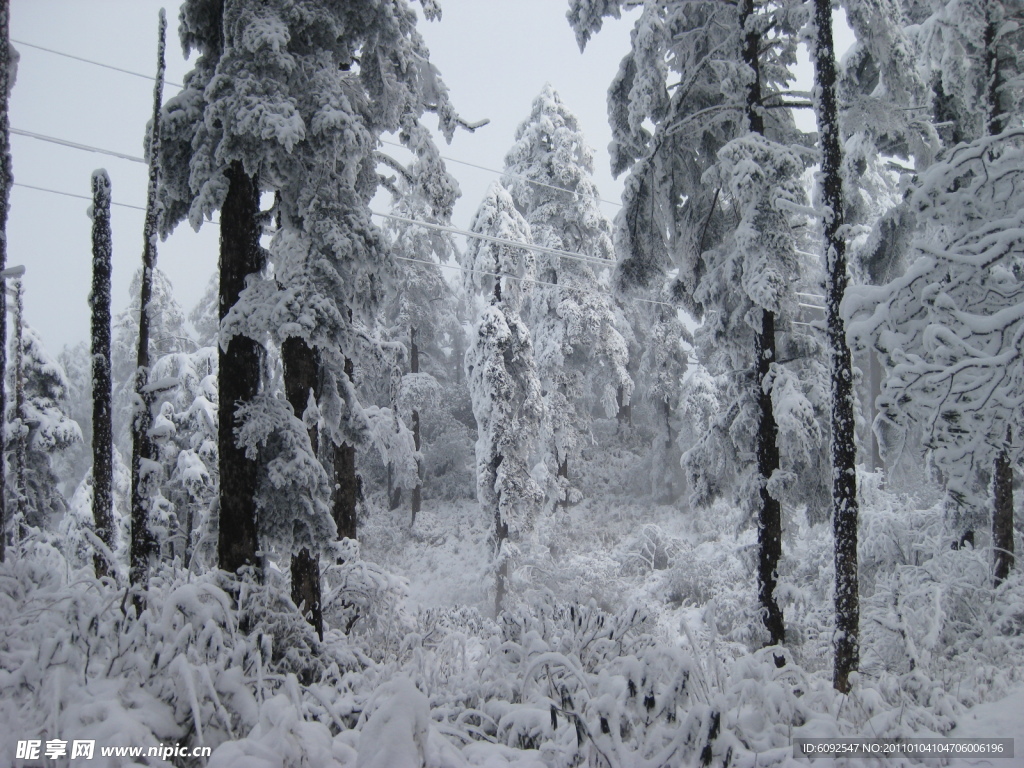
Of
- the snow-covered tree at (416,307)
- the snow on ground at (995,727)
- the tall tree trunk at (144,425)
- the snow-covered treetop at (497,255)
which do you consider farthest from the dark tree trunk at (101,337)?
the snow-covered tree at (416,307)

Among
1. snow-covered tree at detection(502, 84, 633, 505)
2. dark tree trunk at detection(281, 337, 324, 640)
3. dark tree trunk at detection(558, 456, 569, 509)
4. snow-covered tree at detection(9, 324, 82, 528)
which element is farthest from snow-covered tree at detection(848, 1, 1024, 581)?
snow-covered tree at detection(9, 324, 82, 528)

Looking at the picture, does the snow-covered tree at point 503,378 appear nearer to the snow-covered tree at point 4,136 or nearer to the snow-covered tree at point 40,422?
the snow-covered tree at point 4,136

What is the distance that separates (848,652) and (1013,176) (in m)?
5.55

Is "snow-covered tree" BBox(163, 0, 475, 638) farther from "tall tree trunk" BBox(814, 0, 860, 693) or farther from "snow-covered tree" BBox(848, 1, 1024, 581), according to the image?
"tall tree trunk" BBox(814, 0, 860, 693)

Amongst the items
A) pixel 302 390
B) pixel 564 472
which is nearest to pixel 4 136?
pixel 302 390

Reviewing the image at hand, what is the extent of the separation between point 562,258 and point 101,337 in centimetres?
1679

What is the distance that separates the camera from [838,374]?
25.4ft

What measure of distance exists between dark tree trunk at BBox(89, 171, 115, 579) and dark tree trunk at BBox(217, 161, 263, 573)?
215 inches

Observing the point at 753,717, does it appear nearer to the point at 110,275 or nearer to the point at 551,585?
the point at 110,275

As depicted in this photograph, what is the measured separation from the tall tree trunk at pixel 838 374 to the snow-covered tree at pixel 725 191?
1.82ft

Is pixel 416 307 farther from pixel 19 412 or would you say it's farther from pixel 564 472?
pixel 19 412

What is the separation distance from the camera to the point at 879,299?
5309 millimetres

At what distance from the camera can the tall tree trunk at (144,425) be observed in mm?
9922

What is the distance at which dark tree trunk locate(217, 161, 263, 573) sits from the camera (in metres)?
6.34
